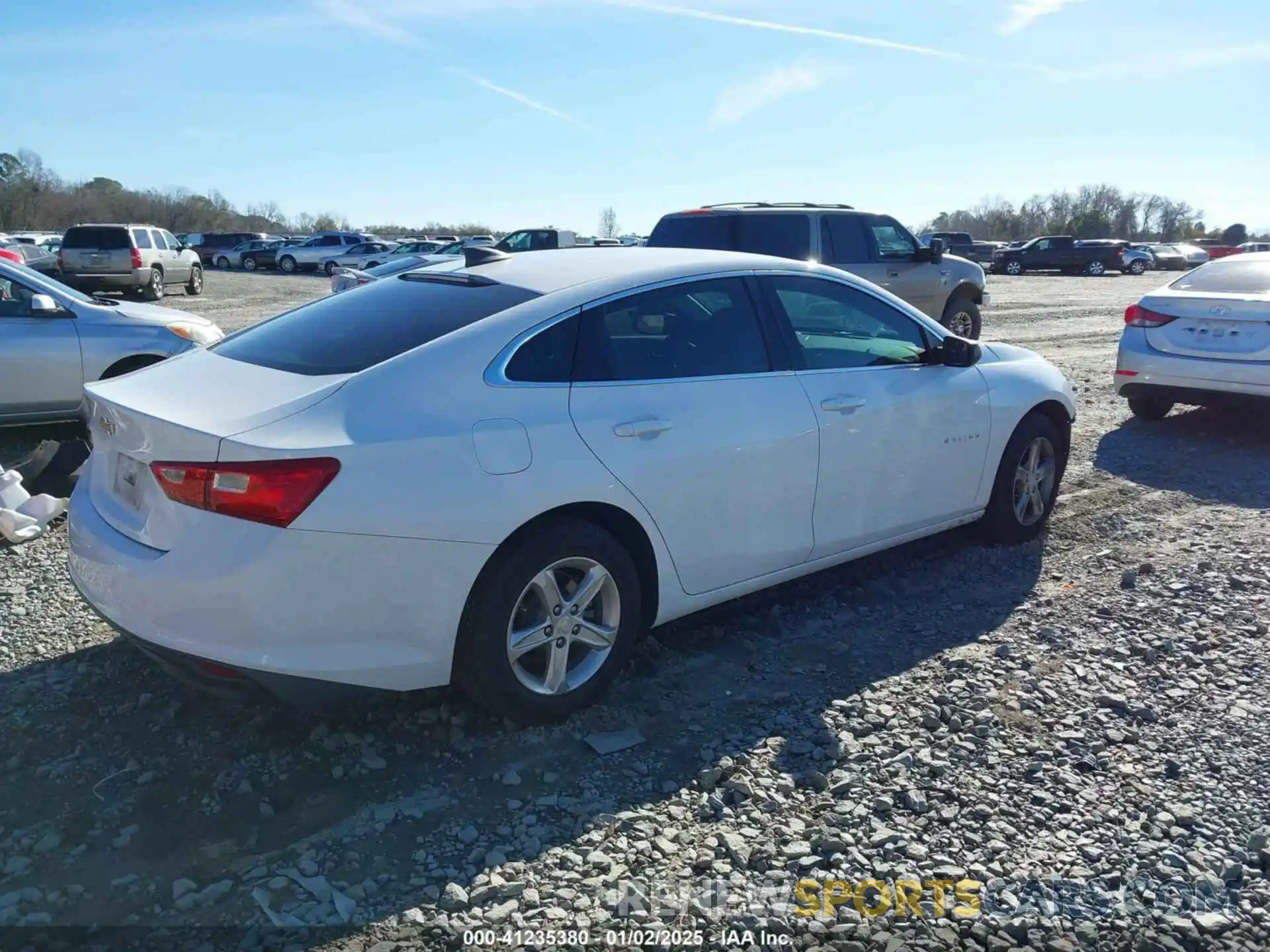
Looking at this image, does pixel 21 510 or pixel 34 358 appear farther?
pixel 34 358

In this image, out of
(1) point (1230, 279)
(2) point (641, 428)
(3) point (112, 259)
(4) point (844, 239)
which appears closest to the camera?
(2) point (641, 428)

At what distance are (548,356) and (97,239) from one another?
81.2ft

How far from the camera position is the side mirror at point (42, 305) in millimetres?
7711

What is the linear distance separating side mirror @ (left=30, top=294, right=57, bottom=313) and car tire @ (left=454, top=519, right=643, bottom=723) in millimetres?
6067

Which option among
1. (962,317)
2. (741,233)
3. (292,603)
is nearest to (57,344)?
(292,603)

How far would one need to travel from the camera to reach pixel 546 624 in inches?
139

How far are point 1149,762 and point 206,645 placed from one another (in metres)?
3.08

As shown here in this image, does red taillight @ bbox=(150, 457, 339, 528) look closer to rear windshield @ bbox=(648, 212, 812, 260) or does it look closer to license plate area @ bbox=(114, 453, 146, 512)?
license plate area @ bbox=(114, 453, 146, 512)

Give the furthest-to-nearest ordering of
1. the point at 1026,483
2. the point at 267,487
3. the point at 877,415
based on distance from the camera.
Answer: the point at 1026,483 < the point at 877,415 < the point at 267,487

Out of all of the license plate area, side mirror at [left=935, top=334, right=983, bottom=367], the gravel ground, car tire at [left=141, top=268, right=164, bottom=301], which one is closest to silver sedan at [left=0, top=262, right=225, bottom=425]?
the gravel ground

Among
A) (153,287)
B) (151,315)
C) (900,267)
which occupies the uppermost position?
(900,267)

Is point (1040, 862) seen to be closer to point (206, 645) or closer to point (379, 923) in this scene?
point (379, 923)

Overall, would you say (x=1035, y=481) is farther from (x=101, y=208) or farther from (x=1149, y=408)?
(x=101, y=208)

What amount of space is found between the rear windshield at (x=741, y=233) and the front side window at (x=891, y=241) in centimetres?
135
